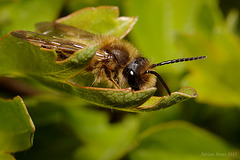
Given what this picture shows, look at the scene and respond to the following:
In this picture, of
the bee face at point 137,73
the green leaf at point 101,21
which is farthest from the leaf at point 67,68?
the bee face at point 137,73

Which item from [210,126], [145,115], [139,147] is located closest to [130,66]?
[139,147]

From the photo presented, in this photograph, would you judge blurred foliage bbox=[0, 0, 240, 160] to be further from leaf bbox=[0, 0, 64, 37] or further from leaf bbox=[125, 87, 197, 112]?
leaf bbox=[125, 87, 197, 112]

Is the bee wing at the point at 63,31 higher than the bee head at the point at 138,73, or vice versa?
the bee wing at the point at 63,31

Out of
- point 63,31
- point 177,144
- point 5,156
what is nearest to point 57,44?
point 63,31

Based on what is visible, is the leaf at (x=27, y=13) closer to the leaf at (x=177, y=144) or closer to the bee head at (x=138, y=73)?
the bee head at (x=138, y=73)

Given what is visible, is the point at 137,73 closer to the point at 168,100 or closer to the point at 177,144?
the point at 168,100

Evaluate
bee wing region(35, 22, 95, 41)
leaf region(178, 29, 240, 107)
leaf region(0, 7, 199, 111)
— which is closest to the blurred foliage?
leaf region(178, 29, 240, 107)

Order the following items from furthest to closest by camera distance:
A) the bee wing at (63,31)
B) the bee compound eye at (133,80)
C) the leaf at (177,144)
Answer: the leaf at (177,144), the bee wing at (63,31), the bee compound eye at (133,80)
